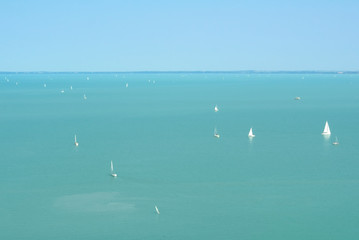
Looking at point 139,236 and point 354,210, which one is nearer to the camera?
point 139,236

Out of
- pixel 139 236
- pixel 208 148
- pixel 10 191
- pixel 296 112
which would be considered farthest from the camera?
pixel 296 112

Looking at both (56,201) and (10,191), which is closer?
(56,201)

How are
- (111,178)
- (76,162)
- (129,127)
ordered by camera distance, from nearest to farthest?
1. (111,178)
2. (76,162)
3. (129,127)

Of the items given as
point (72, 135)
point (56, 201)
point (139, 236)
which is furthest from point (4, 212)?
point (72, 135)

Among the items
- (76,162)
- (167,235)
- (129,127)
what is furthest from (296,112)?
(167,235)

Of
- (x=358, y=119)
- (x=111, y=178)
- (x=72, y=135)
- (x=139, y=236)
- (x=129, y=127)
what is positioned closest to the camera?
→ (x=139, y=236)

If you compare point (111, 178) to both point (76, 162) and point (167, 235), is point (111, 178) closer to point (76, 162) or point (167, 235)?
point (76, 162)

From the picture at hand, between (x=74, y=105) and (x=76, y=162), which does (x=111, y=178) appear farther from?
→ (x=74, y=105)

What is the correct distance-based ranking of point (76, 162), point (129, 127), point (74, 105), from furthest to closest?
1. point (74, 105)
2. point (129, 127)
3. point (76, 162)
